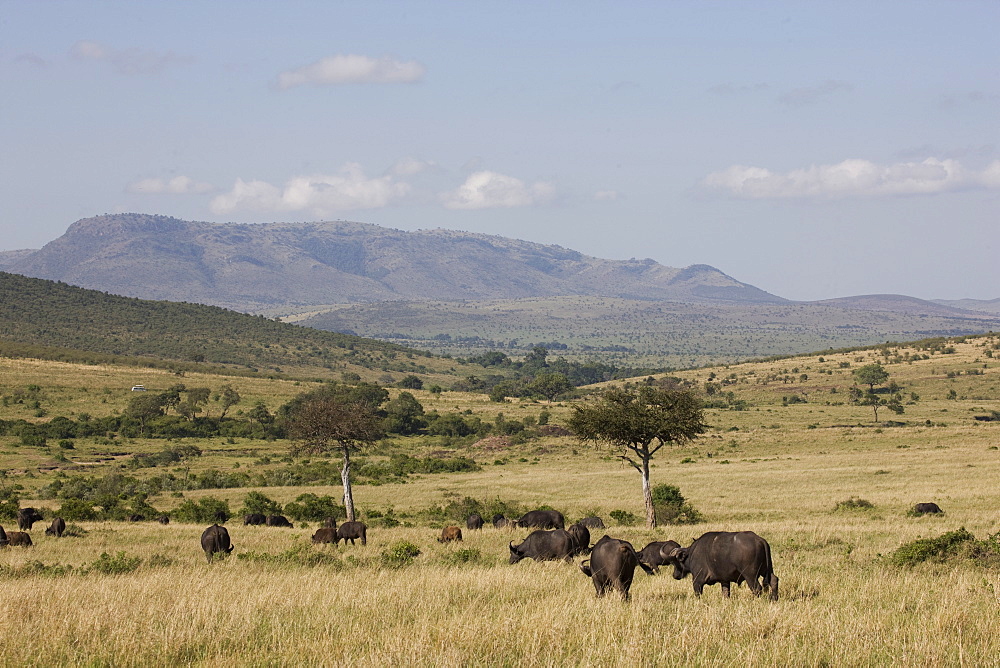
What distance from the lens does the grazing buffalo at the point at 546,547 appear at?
17.7 meters

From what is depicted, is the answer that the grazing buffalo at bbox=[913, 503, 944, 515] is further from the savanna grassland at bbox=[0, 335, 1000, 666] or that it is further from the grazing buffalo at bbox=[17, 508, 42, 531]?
the grazing buffalo at bbox=[17, 508, 42, 531]

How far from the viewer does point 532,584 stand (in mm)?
13727

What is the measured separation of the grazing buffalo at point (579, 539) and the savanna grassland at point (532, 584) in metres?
1.37

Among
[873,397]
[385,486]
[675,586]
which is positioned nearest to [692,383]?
[873,397]

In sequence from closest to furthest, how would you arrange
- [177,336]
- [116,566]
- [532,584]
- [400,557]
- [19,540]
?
[532,584] → [116,566] → [400,557] → [19,540] → [177,336]

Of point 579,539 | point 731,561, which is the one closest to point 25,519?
point 579,539

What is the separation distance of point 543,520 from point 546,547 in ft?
27.5

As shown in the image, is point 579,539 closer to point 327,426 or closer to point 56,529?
point 56,529

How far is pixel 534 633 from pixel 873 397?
80211 mm

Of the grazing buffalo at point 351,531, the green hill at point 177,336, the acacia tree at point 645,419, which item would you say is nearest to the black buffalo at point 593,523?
the acacia tree at point 645,419

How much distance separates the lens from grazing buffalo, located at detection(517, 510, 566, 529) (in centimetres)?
2583

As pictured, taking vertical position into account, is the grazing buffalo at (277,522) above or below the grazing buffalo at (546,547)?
below

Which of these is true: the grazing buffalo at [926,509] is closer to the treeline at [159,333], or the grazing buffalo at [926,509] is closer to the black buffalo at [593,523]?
the black buffalo at [593,523]

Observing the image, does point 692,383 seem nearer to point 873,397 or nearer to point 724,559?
point 873,397
